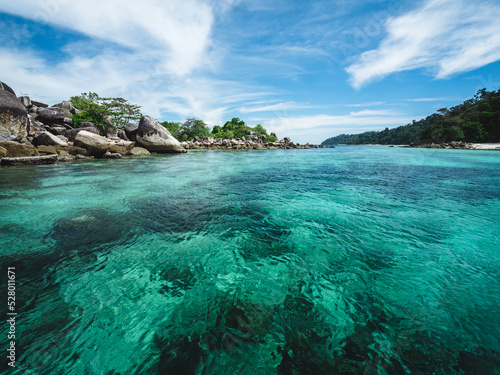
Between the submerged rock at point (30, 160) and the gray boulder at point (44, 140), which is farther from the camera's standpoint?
the gray boulder at point (44, 140)

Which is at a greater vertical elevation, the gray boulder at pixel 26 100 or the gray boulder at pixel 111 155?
the gray boulder at pixel 26 100

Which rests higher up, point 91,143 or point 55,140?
point 55,140

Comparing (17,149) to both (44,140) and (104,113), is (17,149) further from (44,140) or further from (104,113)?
(104,113)

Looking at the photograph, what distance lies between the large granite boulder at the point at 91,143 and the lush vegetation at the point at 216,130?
129ft

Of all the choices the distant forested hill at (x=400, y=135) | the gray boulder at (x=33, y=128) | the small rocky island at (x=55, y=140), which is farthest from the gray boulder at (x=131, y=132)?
the distant forested hill at (x=400, y=135)

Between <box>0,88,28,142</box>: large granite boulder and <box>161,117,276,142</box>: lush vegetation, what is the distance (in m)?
44.2

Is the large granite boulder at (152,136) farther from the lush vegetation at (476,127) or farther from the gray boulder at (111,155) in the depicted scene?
the lush vegetation at (476,127)

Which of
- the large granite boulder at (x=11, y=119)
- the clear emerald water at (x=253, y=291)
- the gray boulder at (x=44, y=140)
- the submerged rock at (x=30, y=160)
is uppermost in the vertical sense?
the large granite boulder at (x=11, y=119)

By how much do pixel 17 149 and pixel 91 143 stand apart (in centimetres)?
537

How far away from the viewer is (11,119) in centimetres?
1345

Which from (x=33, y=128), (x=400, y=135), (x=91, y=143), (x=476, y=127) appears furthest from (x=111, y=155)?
(x=400, y=135)

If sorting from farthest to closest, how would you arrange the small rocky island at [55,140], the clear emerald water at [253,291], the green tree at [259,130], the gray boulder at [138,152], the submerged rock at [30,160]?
1. the green tree at [259,130]
2. the gray boulder at [138,152]
3. the small rocky island at [55,140]
4. the submerged rock at [30,160]
5. the clear emerald water at [253,291]

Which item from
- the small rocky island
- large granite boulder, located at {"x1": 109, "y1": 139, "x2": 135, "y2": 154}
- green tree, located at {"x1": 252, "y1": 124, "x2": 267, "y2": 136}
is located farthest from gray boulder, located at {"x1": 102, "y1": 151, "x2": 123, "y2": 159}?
green tree, located at {"x1": 252, "y1": 124, "x2": 267, "y2": 136}

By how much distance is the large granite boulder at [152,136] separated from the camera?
24.5 m
